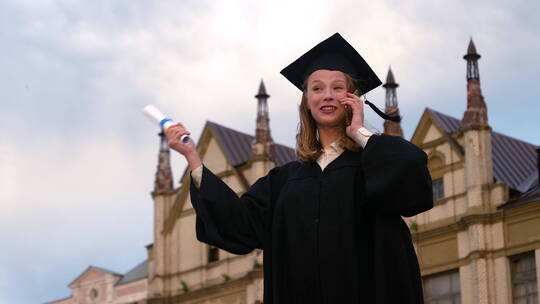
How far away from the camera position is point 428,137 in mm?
31109

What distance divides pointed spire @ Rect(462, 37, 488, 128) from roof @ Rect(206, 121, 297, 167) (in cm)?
656

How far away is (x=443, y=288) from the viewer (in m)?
29.7

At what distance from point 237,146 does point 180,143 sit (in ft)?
97.2

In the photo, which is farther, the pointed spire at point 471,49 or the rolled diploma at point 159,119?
the pointed spire at point 471,49

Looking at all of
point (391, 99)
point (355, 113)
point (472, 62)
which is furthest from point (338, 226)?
point (391, 99)

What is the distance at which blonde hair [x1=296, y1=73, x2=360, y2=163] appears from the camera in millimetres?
6480

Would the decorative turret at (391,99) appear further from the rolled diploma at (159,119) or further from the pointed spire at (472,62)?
the rolled diploma at (159,119)

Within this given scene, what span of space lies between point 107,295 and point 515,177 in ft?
42.4

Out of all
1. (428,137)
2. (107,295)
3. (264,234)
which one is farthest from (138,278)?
(264,234)

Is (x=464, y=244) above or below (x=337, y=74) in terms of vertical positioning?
above

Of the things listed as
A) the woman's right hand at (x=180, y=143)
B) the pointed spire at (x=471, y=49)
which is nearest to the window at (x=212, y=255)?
the pointed spire at (x=471, y=49)

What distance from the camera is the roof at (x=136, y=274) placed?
3709 centimetres

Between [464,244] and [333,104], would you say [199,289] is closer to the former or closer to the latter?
[464,244]

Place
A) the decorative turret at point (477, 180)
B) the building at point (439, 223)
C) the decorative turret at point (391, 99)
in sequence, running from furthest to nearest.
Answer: the decorative turret at point (391, 99), the decorative turret at point (477, 180), the building at point (439, 223)
